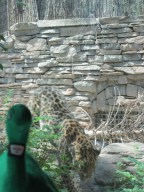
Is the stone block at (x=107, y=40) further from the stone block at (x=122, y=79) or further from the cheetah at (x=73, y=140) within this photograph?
the cheetah at (x=73, y=140)

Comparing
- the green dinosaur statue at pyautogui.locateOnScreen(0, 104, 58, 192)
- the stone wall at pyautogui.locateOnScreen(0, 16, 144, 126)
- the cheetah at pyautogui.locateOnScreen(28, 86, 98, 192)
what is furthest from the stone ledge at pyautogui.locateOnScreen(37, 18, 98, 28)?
the green dinosaur statue at pyautogui.locateOnScreen(0, 104, 58, 192)

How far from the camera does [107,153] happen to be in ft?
11.5

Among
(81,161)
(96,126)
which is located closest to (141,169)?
(81,161)

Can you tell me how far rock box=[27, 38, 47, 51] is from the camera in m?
5.84

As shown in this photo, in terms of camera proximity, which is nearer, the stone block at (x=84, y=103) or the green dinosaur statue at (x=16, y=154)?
the green dinosaur statue at (x=16, y=154)

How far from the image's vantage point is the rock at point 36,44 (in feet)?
19.2

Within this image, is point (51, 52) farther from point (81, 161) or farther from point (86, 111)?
point (81, 161)

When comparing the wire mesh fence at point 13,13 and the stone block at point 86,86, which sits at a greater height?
the wire mesh fence at point 13,13

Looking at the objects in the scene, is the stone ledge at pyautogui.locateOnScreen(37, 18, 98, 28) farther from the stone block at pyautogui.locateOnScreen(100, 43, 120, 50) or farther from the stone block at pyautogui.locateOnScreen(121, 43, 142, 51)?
the stone block at pyautogui.locateOnScreen(121, 43, 142, 51)

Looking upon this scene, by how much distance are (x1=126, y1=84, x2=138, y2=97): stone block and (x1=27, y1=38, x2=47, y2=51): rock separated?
1.23 m

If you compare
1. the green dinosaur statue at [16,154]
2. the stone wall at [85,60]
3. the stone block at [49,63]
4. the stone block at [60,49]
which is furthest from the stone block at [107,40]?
the green dinosaur statue at [16,154]

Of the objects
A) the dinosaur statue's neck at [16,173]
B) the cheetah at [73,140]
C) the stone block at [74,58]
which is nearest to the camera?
the dinosaur statue's neck at [16,173]

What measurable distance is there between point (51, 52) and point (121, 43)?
0.92m

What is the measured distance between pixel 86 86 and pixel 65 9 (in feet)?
3.23
